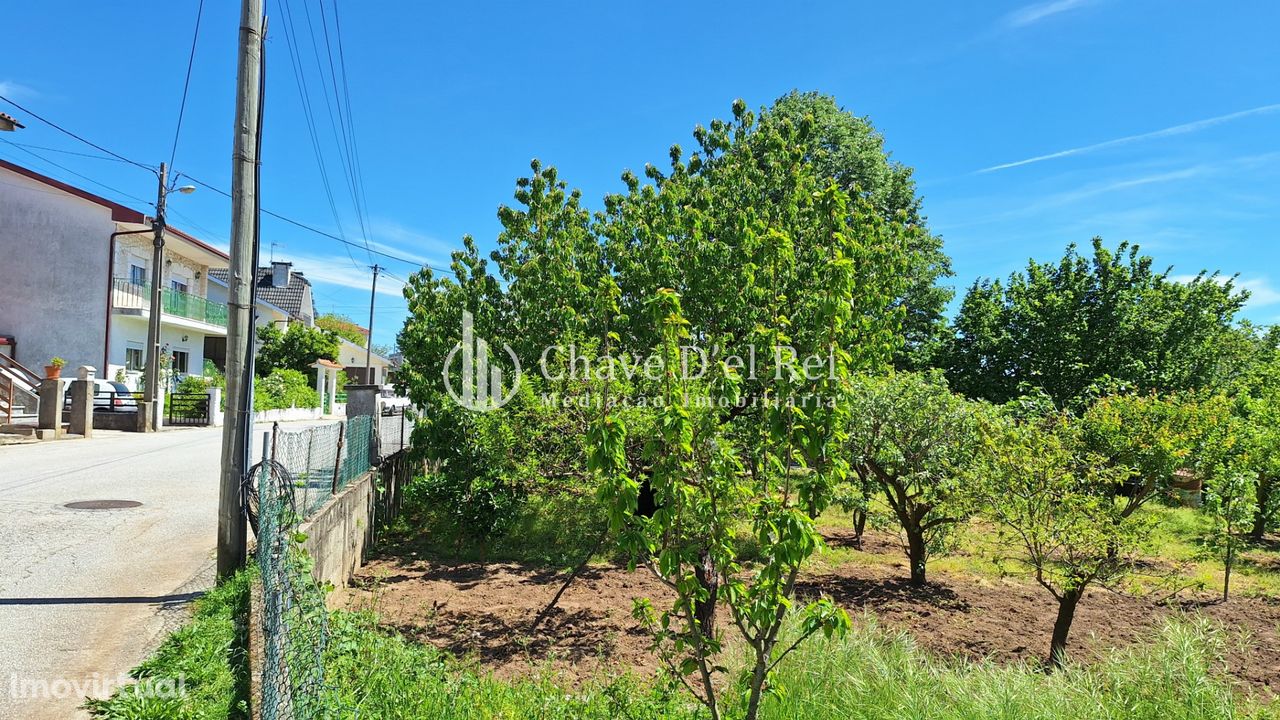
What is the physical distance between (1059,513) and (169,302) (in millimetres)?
30330

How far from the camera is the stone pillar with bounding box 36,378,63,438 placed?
16578mm

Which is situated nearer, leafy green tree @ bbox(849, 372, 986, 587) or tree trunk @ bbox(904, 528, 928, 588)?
leafy green tree @ bbox(849, 372, 986, 587)

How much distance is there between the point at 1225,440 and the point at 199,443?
1978 cm

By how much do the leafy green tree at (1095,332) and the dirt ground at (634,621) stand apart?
12049 millimetres

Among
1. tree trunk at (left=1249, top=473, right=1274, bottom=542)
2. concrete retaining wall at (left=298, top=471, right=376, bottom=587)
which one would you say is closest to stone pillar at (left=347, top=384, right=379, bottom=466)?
concrete retaining wall at (left=298, top=471, right=376, bottom=587)

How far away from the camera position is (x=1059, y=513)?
6.18 metres

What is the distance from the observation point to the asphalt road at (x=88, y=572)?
4609mm

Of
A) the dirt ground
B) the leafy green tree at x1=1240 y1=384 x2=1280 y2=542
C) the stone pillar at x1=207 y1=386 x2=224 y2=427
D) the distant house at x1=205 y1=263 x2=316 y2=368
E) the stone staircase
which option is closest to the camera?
the dirt ground

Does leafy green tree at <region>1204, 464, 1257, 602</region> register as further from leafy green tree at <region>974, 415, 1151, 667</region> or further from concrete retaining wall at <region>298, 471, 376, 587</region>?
concrete retaining wall at <region>298, 471, 376, 587</region>

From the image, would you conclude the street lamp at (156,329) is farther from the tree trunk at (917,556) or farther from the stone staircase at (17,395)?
the tree trunk at (917,556)

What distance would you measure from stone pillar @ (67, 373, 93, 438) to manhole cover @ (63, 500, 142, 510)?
10.1 meters

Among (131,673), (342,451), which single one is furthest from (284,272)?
(131,673)

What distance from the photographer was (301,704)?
3.27 m

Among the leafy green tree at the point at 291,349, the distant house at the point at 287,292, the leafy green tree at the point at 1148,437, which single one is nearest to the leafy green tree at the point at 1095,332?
the leafy green tree at the point at 1148,437
